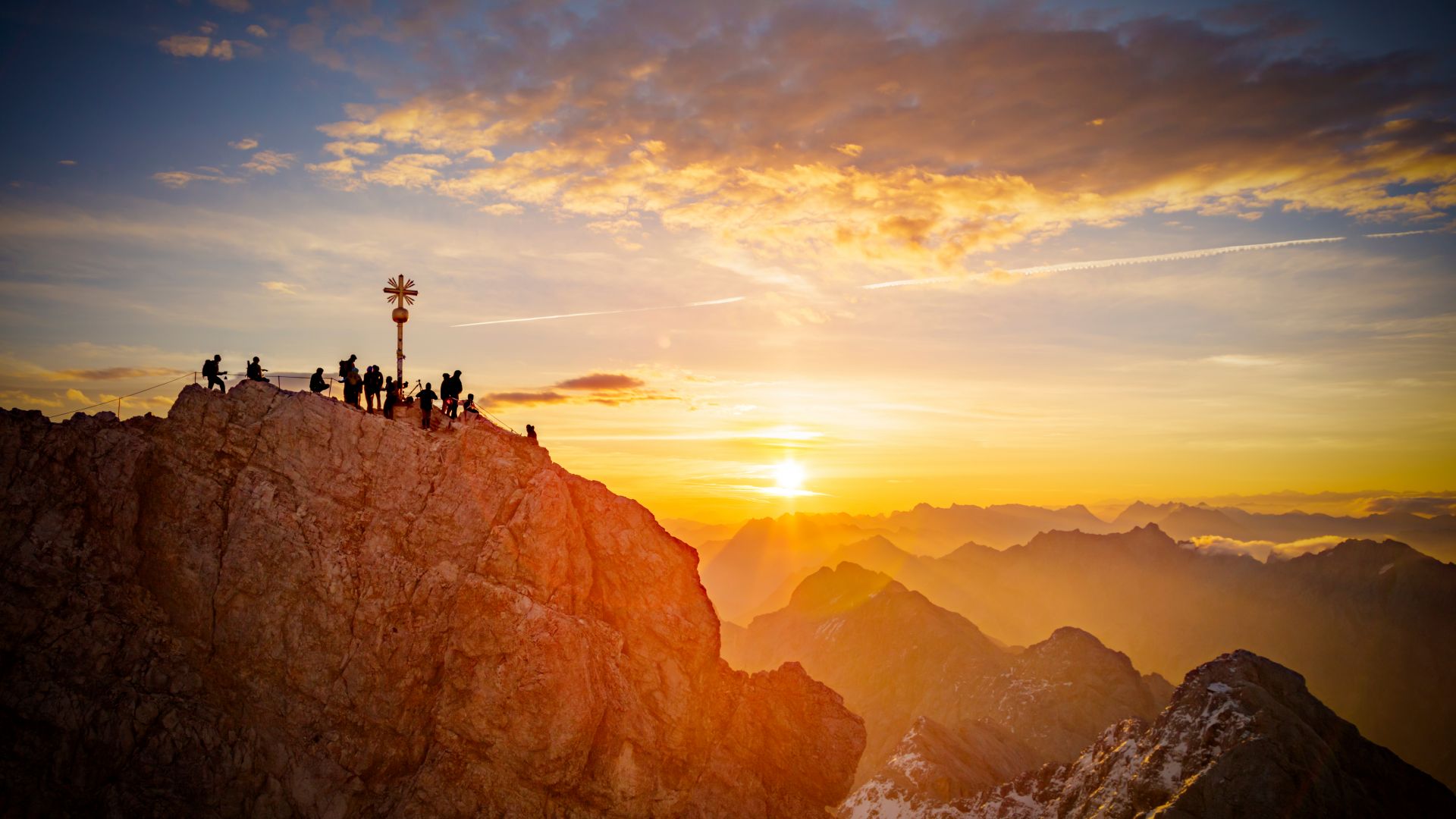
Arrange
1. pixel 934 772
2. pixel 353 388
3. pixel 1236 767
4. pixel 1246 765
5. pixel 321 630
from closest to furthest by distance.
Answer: pixel 321 630 → pixel 353 388 → pixel 1246 765 → pixel 1236 767 → pixel 934 772

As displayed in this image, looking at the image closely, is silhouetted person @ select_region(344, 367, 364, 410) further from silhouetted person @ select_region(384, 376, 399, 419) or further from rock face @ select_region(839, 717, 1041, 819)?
rock face @ select_region(839, 717, 1041, 819)

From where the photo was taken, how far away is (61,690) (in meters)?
44.2

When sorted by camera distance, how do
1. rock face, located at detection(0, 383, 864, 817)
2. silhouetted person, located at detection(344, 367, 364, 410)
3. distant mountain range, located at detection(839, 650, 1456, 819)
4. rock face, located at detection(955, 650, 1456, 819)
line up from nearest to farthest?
rock face, located at detection(0, 383, 864, 817) < silhouetted person, located at detection(344, 367, 364, 410) < rock face, located at detection(955, 650, 1456, 819) < distant mountain range, located at detection(839, 650, 1456, 819)

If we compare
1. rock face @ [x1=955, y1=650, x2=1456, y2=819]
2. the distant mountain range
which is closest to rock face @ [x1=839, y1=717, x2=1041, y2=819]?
the distant mountain range

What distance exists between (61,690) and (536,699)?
27.2 m

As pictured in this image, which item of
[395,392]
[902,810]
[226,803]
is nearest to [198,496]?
[395,392]

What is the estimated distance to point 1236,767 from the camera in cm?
7331

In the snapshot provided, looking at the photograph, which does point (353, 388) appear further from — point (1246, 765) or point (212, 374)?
point (1246, 765)

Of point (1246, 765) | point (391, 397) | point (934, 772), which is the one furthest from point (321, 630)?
point (934, 772)

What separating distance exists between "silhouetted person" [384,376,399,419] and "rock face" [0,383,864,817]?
263cm

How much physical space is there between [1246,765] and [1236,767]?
0.89 meters

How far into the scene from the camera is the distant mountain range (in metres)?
72.1

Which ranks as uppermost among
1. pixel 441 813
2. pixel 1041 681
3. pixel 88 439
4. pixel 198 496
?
pixel 88 439

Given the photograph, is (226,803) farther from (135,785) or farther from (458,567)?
(458,567)
